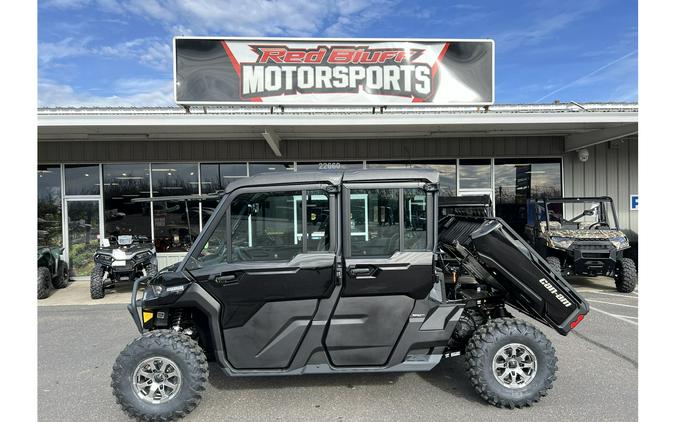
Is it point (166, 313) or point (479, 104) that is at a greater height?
point (479, 104)

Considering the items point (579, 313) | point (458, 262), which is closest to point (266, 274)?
point (458, 262)

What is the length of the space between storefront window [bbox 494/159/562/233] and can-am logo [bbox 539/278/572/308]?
7.49 meters

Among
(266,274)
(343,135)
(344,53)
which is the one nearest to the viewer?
(266,274)

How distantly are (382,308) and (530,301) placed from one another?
4.68 ft

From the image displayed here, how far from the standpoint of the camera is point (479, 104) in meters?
8.66

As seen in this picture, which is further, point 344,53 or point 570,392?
point 344,53

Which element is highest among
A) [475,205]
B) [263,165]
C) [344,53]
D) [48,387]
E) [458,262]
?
[344,53]

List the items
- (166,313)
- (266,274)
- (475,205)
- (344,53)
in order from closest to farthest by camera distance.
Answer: (266,274), (166,313), (475,205), (344,53)

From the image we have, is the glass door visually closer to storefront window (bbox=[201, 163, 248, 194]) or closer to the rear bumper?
storefront window (bbox=[201, 163, 248, 194])

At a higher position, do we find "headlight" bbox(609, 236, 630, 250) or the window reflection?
the window reflection

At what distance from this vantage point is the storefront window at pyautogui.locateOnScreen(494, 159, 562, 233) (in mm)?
10352

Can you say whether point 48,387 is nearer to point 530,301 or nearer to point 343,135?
point 530,301

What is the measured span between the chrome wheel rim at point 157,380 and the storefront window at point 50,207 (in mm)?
9186

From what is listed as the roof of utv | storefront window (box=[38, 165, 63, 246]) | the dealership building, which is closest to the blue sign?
the dealership building
